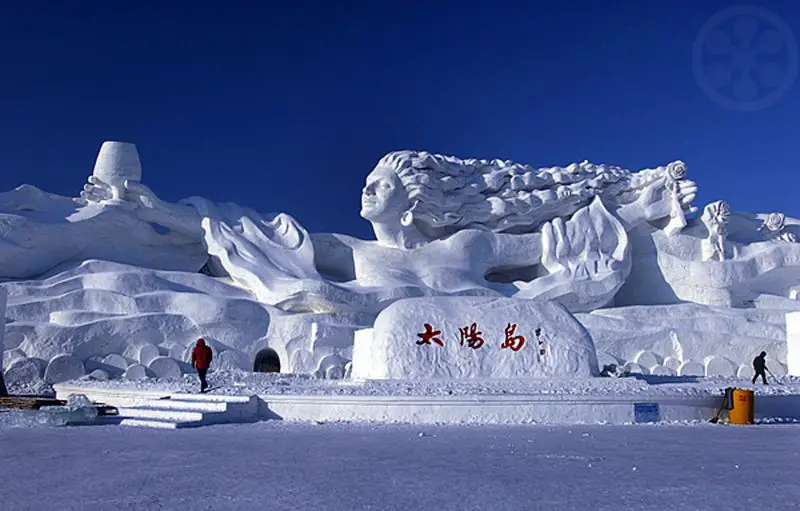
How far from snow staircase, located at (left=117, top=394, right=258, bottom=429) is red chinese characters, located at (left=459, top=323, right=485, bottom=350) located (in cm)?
379

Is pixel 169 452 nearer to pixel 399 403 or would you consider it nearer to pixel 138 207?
pixel 399 403

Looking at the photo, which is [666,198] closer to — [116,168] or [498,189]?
[498,189]

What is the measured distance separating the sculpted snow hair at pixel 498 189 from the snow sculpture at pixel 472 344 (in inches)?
356

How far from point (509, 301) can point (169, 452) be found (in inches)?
297

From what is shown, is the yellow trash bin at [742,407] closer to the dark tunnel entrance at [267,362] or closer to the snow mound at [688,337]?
the snow mound at [688,337]

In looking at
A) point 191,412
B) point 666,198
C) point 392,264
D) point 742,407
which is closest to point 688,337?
point 666,198

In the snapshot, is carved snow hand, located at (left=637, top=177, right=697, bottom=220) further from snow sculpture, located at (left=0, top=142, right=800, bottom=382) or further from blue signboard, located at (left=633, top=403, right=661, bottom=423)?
blue signboard, located at (left=633, top=403, right=661, bottom=423)

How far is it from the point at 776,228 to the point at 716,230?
2.88 m

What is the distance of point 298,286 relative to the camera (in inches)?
746

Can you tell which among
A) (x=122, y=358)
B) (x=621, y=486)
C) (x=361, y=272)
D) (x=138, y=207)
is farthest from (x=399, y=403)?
(x=138, y=207)

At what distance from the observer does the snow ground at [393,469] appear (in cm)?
495

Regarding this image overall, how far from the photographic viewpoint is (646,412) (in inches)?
403

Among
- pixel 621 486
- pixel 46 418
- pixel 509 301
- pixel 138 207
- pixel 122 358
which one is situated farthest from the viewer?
pixel 138 207

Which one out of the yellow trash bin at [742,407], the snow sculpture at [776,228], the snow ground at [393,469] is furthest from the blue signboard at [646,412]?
the snow sculpture at [776,228]
